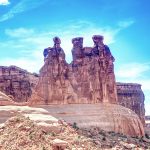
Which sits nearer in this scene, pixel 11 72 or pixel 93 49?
pixel 93 49

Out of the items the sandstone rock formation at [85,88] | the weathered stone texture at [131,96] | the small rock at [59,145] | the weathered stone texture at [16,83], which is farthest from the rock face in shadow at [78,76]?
the weathered stone texture at [131,96]

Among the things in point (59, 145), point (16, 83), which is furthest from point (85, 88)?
point (59, 145)

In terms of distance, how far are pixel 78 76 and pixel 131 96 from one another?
Answer: 65.3 m

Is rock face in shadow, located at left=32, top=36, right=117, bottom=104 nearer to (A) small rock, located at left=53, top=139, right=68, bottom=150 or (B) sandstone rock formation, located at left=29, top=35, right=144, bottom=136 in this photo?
(B) sandstone rock formation, located at left=29, top=35, right=144, bottom=136

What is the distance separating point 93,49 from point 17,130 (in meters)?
46.6

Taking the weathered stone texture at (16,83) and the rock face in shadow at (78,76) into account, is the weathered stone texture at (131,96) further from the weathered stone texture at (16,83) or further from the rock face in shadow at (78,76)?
the rock face in shadow at (78,76)

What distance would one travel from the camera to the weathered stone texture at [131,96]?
569ft

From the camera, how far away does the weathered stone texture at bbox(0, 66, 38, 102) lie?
477ft

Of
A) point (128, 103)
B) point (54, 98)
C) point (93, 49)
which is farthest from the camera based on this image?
point (128, 103)

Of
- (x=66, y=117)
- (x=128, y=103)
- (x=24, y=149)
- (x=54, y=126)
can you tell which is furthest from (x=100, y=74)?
(x=128, y=103)

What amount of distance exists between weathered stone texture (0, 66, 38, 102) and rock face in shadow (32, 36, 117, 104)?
3276 centimetres

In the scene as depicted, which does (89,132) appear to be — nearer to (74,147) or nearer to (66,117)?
(66,117)

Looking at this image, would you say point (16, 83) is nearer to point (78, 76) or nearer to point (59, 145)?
point (78, 76)

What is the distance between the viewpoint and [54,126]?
7538cm
